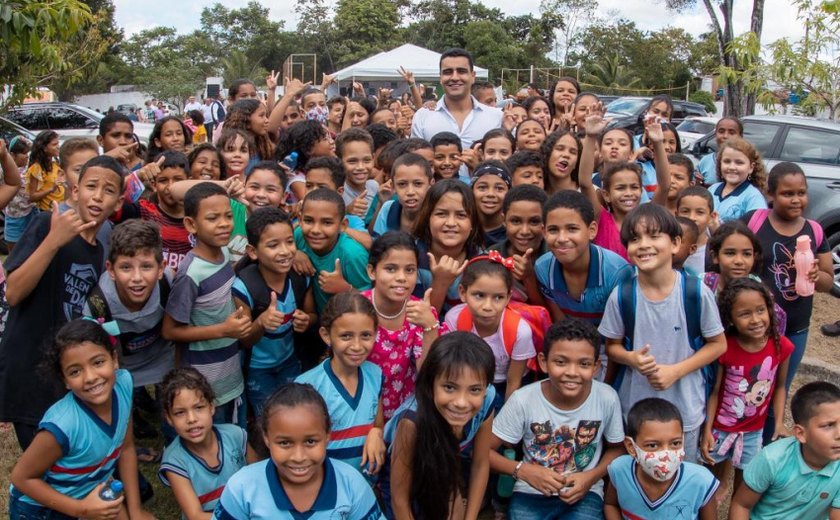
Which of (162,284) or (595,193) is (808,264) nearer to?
(595,193)

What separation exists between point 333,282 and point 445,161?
1.55 metres

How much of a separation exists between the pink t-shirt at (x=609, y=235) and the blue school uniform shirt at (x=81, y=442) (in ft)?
8.41

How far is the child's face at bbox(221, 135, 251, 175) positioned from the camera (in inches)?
185

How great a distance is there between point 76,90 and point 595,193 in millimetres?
43912

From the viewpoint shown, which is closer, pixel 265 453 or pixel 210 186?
pixel 265 453

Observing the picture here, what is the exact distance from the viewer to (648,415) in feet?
9.89

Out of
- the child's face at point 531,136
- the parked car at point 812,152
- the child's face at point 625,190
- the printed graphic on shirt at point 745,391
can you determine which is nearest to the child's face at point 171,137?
the child's face at point 531,136

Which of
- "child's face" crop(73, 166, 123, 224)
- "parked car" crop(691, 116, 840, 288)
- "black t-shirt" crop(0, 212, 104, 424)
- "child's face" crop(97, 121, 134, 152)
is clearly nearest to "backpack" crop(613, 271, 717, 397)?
"child's face" crop(73, 166, 123, 224)

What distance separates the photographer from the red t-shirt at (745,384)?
337 centimetres

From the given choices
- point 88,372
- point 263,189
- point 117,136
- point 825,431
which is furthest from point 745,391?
point 117,136

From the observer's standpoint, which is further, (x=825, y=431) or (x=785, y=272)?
(x=785, y=272)

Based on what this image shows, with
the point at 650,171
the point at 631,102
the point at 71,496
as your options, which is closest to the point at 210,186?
the point at 71,496

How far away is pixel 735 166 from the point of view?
15.2ft

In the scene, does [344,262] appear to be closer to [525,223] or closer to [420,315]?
[420,315]
